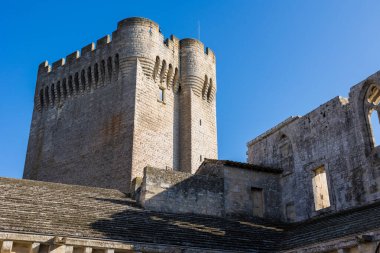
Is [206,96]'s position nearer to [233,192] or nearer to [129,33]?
[129,33]

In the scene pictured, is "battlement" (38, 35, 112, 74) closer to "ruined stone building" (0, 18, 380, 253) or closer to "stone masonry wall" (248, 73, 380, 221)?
"ruined stone building" (0, 18, 380, 253)

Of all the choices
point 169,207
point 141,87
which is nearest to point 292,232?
point 169,207

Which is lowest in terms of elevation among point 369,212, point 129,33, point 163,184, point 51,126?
point 369,212

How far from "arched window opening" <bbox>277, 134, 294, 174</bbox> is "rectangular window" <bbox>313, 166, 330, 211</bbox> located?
1262mm

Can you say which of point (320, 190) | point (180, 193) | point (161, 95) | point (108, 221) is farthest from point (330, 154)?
point (161, 95)

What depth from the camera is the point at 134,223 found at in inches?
493

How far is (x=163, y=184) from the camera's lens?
15.1 m

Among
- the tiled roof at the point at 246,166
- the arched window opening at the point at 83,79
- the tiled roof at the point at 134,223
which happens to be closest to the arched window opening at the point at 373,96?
the tiled roof at the point at 134,223

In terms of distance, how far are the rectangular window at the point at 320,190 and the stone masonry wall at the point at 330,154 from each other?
0.17 metres

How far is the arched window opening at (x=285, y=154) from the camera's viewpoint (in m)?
17.4

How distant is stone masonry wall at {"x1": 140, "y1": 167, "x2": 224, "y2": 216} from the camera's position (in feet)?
48.4

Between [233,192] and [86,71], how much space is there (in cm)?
1365

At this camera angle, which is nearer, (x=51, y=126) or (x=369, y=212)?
(x=369, y=212)

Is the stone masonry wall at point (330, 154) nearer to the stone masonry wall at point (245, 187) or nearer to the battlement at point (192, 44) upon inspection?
the stone masonry wall at point (245, 187)
